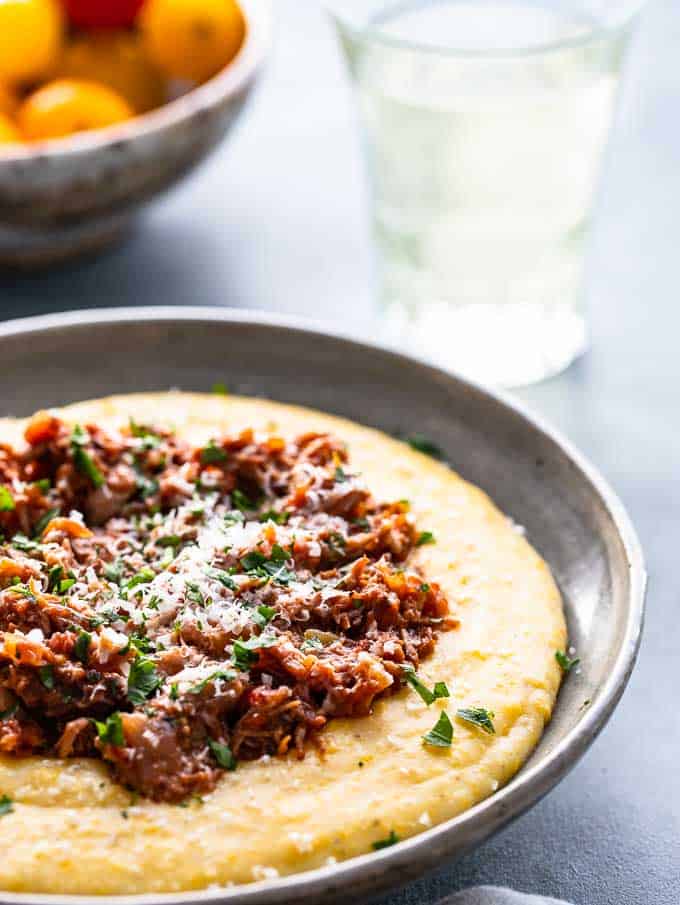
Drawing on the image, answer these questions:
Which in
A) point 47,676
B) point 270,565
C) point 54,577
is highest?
point 270,565

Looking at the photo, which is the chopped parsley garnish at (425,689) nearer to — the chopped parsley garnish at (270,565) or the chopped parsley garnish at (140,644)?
the chopped parsley garnish at (270,565)

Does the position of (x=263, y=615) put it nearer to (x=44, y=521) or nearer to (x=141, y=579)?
(x=141, y=579)

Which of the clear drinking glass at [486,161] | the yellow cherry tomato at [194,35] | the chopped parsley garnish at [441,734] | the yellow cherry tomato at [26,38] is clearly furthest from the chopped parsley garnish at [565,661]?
the yellow cherry tomato at [26,38]

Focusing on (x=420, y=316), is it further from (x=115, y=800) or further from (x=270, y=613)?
(x=115, y=800)

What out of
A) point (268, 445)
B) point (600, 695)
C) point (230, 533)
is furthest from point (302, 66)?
point (600, 695)

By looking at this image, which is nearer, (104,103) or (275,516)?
(275,516)

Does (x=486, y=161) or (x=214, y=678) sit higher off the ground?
(x=486, y=161)

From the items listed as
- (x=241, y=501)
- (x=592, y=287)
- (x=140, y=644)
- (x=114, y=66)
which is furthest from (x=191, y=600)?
(x=114, y=66)

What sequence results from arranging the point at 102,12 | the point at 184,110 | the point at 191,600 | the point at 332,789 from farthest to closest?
the point at 102,12, the point at 184,110, the point at 191,600, the point at 332,789
